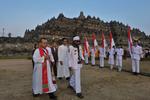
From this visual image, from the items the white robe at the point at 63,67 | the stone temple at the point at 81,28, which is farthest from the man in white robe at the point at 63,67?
the stone temple at the point at 81,28

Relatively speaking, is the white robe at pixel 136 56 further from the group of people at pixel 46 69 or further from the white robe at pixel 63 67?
the group of people at pixel 46 69

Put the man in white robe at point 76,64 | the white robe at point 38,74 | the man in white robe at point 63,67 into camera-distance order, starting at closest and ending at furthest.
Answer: the white robe at point 38,74 → the man in white robe at point 76,64 → the man in white robe at point 63,67

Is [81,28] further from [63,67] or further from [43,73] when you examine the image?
[43,73]

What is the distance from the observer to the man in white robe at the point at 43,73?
7.30m

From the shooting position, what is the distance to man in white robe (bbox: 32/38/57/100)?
24.0 ft

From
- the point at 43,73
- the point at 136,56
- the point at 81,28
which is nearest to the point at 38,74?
the point at 43,73

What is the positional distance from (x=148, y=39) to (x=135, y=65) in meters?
47.4

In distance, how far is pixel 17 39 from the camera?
135 feet

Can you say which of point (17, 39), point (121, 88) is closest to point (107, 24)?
point (17, 39)

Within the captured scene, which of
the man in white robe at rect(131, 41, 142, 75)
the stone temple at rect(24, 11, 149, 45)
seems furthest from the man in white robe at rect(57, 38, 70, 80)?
the stone temple at rect(24, 11, 149, 45)

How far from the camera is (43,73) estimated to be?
290 inches

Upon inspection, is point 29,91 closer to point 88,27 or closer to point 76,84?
point 76,84

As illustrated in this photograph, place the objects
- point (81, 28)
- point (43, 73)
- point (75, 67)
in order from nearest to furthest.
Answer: point (43, 73) < point (75, 67) < point (81, 28)

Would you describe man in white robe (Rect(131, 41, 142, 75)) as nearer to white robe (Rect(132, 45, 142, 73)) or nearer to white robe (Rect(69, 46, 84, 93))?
white robe (Rect(132, 45, 142, 73))
